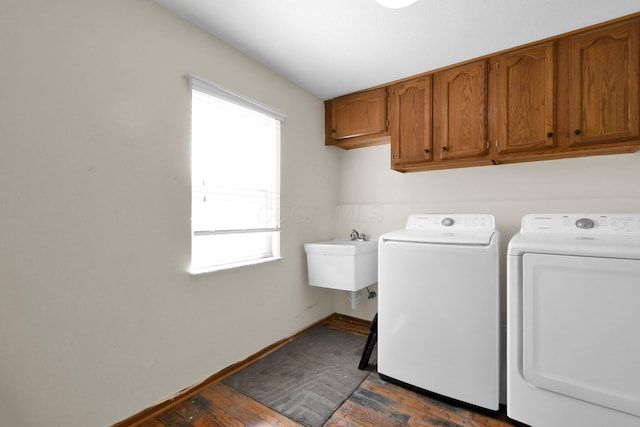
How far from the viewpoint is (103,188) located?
136 centimetres

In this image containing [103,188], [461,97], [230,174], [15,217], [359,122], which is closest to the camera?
[15,217]

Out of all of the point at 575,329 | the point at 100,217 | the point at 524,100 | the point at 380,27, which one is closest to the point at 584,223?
the point at 575,329

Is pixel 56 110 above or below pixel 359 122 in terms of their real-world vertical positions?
below

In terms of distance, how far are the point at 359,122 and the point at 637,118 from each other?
1794 mm

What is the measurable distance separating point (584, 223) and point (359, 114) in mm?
1820

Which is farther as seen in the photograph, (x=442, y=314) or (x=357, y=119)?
(x=357, y=119)

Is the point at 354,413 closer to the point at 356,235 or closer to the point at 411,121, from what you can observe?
the point at 356,235

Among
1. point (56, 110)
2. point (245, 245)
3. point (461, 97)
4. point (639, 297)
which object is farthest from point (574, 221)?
point (56, 110)

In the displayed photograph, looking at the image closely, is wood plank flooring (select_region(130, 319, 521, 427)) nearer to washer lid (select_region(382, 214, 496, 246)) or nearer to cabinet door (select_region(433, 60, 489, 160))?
washer lid (select_region(382, 214, 496, 246))

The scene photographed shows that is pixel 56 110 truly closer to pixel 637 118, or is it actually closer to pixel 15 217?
pixel 15 217

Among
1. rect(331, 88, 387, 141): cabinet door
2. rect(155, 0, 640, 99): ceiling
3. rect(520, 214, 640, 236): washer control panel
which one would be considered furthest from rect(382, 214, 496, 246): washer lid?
rect(155, 0, 640, 99): ceiling

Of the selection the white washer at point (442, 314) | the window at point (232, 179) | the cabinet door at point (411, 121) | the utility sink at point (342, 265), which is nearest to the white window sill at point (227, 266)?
the window at point (232, 179)

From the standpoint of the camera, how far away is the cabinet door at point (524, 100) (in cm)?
184

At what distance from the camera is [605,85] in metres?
1.70
